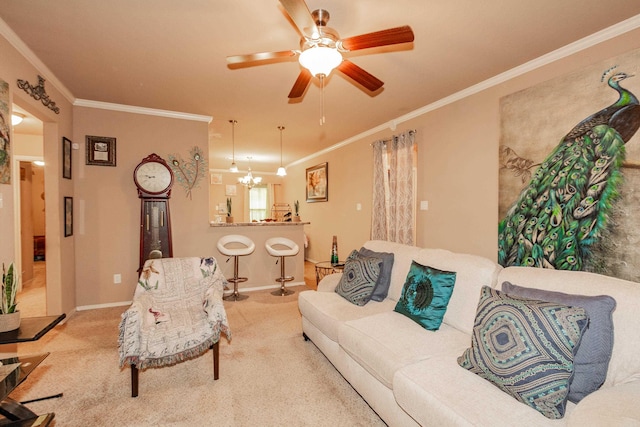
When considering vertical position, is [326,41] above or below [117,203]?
above

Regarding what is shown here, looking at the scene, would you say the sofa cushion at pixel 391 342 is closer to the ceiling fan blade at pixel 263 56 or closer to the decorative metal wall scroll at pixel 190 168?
the ceiling fan blade at pixel 263 56

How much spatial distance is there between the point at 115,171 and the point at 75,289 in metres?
1.52

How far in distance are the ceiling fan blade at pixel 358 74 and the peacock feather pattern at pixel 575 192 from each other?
1.70 meters

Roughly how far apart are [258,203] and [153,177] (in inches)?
223

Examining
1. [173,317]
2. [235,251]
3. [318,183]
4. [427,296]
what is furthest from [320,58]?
[318,183]

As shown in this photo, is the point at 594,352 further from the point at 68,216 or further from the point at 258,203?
the point at 258,203

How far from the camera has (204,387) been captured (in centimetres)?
214

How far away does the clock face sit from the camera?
3.84m

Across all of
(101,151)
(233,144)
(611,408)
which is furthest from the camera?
(233,144)

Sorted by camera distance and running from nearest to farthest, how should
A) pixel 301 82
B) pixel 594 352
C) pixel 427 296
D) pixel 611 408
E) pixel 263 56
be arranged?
pixel 611 408 < pixel 594 352 < pixel 263 56 < pixel 427 296 < pixel 301 82

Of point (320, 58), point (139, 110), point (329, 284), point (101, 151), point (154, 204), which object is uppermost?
point (139, 110)

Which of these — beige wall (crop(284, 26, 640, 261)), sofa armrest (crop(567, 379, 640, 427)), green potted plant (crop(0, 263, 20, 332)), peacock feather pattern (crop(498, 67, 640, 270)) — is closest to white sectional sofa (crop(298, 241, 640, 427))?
sofa armrest (crop(567, 379, 640, 427))

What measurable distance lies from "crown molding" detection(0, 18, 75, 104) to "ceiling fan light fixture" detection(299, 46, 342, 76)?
2.20 m

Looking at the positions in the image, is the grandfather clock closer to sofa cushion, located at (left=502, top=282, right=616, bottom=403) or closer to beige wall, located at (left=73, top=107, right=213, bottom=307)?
beige wall, located at (left=73, top=107, right=213, bottom=307)
